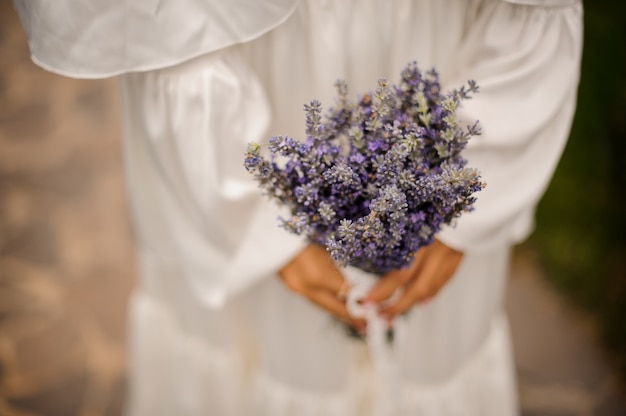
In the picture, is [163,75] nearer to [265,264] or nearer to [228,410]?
[265,264]

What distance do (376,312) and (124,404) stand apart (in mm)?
1287

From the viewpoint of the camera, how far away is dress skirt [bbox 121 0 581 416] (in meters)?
1.08

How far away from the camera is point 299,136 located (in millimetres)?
1212

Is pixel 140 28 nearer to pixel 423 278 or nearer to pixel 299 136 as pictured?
pixel 299 136

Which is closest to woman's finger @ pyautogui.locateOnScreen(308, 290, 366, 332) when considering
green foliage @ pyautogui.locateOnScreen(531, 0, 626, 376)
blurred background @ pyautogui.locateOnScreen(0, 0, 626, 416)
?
blurred background @ pyautogui.locateOnScreen(0, 0, 626, 416)

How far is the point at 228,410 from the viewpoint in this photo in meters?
1.60

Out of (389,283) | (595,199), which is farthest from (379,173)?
(595,199)

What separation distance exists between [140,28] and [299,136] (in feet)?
1.16

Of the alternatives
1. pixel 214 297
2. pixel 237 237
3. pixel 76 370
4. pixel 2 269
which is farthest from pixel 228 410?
pixel 2 269

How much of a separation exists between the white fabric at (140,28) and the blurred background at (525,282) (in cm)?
144

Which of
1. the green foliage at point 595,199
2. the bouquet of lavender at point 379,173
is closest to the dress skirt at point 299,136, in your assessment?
the bouquet of lavender at point 379,173

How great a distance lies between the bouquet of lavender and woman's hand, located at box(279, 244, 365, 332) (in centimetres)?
19

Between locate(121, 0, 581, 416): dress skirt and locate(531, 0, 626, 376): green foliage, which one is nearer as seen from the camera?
locate(121, 0, 581, 416): dress skirt

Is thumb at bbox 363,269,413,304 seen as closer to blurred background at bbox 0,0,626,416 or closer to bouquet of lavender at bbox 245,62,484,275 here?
bouquet of lavender at bbox 245,62,484,275
